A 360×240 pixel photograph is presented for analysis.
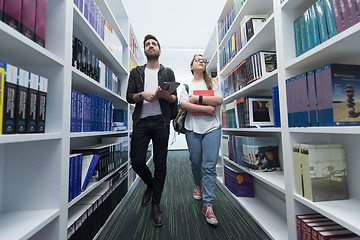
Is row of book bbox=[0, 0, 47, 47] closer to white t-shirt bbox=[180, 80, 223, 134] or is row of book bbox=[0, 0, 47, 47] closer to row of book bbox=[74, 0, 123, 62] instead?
row of book bbox=[74, 0, 123, 62]

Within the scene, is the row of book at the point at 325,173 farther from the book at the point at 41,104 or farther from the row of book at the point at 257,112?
the book at the point at 41,104

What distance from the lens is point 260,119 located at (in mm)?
1323

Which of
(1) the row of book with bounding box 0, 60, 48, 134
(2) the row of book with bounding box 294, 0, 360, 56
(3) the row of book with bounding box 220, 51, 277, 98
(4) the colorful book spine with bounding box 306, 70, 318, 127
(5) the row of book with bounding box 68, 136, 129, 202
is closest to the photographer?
(1) the row of book with bounding box 0, 60, 48, 134

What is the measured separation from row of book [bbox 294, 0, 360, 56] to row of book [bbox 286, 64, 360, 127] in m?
0.17

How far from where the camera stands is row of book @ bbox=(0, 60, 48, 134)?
50 cm

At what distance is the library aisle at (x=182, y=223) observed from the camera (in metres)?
1.09

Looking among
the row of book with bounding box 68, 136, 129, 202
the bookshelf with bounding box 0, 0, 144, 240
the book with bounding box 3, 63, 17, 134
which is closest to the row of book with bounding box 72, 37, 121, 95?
the bookshelf with bounding box 0, 0, 144, 240

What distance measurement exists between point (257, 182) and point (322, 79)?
1.22 m

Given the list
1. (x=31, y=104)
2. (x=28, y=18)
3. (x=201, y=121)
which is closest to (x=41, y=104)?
(x=31, y=104)

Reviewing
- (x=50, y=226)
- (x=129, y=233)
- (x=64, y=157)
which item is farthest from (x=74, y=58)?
(x=129, y=233)

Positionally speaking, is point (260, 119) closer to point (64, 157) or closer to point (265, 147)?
point (265, 147)

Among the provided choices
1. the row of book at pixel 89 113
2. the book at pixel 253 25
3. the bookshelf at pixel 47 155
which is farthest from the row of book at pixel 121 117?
the book at pixel 253 25

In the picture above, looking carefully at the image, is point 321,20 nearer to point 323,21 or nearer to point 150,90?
point 323,21

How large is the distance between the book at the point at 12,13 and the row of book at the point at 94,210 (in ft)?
2.97
